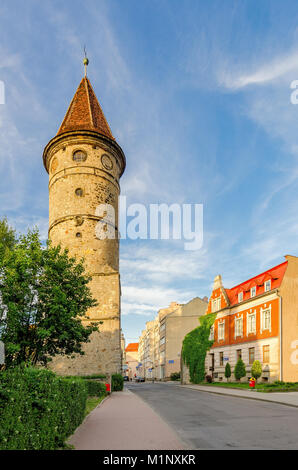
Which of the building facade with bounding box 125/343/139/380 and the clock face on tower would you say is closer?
the clock face on tower

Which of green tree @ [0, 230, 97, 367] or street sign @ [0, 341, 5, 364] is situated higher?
green tree @ [0, 230, 97, 367]

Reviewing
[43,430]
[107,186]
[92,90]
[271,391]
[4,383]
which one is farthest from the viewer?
[92,90]

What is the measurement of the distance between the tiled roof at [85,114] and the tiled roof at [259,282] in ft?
61.4

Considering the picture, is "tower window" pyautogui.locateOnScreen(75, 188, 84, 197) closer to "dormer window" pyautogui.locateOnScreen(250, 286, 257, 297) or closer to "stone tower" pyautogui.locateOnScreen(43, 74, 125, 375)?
"stone tower" pyautogui.locateOnScreen(43, 74, 125, 375)

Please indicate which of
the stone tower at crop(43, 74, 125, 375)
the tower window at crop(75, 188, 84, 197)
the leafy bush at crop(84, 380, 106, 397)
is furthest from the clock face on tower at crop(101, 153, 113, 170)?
the leafy bush at crop(84, 380, 106, 397)

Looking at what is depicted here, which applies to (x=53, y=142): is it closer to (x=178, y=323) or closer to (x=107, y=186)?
(x=107, y=186)

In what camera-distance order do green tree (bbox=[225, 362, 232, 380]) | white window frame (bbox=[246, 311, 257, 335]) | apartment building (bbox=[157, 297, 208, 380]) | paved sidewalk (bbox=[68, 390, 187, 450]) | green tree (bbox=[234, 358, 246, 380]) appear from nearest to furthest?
paved sidewalk (bbox=[68, 390, 187, 450]), green tree (bbox=[234, 358, 246, 380]), white window frame (bbox=[246, 311, 257, 335]), green tree (bbox=[225, 362, 232, 380]), apartment building (bbox=[157, 297, 208, 380])

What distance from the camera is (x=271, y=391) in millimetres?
25094

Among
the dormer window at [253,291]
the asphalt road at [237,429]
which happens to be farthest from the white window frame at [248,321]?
the asphalt road at [237,429]

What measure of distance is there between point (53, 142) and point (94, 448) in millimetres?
29251

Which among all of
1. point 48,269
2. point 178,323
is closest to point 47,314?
point 48,269

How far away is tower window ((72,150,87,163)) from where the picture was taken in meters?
32.1

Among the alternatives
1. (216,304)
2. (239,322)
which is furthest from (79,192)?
(216,304)

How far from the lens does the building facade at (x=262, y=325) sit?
2989cm
